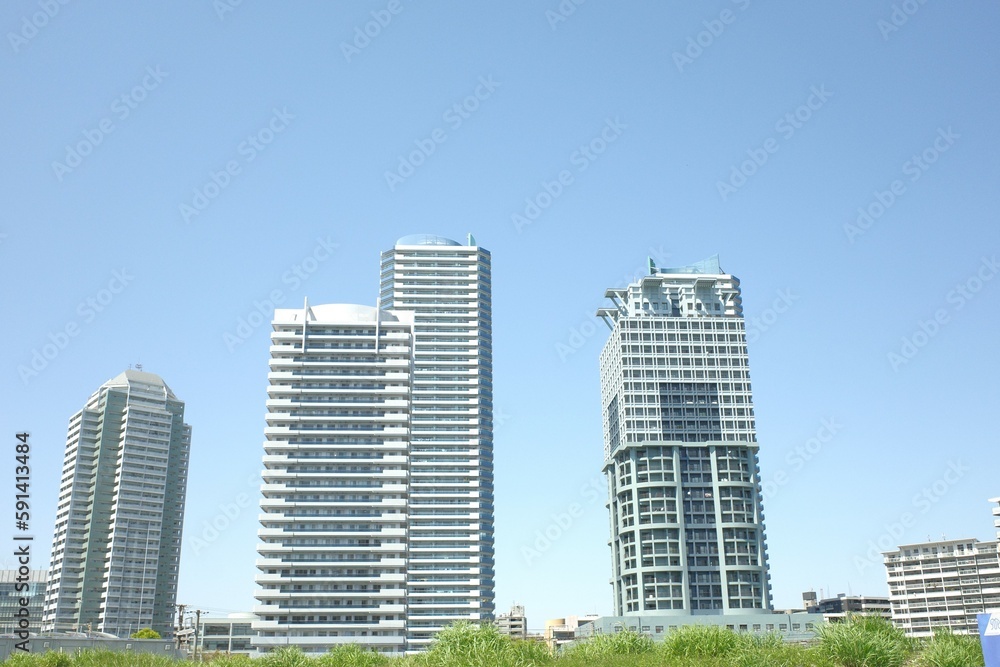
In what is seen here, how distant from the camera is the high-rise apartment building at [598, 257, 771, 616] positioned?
141375 mm

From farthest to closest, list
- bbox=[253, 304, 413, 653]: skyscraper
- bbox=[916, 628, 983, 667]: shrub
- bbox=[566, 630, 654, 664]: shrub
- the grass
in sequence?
bbox=[253, 304, 413, 653]: skyscraper → bbox=[566, 630, 654, 664]: shrub → the grass → bbox=[916, 628, 983, 667]: shrub

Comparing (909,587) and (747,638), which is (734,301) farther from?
(747,638)

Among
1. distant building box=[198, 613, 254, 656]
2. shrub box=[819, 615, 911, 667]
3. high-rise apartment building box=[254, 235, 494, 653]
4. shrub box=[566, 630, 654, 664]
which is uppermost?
high-rise apartment building box=[254, 235, 494, 653]

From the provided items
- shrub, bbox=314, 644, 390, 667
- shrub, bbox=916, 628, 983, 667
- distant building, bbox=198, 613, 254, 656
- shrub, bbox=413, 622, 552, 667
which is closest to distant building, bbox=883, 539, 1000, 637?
distant building, bbox=198, 613, 254, 656

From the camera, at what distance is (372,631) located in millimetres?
123875

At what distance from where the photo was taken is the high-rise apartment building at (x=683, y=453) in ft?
464

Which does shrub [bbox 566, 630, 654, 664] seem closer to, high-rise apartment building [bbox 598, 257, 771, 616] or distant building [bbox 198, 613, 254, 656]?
high-rise apartment building [bbox 598, 257, 771, 616]

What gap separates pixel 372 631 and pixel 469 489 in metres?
60.1

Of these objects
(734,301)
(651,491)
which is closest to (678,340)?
(734,301)

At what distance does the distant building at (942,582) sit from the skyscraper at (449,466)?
91946 mm

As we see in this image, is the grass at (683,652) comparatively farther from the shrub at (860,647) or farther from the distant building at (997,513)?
the distant building at (997,513)

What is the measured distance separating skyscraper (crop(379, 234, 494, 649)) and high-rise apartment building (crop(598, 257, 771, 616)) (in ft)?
109

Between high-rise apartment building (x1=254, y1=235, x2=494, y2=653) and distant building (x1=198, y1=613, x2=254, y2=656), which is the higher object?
high-rise apartment building (x1=254, y1=235, x2=494, y2=653)

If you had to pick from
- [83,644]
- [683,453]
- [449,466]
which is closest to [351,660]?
[83,644]
